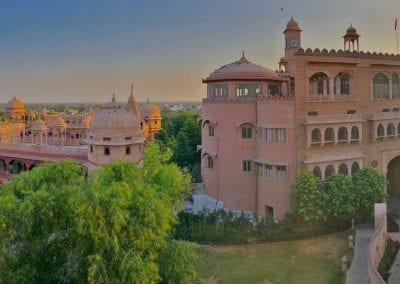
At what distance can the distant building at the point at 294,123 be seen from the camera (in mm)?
26906

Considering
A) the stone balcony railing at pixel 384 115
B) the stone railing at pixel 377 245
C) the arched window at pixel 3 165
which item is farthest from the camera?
the arched window at pixel 3 165

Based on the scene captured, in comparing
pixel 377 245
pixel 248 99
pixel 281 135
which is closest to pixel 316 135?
pixel 281 135

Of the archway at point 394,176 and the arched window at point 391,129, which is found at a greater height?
the arched window at point 391,129

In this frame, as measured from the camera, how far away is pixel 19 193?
14.7 meters

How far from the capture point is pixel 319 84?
29.8 meters

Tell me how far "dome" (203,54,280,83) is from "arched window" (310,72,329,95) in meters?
2.47

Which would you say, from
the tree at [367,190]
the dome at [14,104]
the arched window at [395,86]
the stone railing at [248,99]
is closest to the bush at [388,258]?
the tree at [367,190]

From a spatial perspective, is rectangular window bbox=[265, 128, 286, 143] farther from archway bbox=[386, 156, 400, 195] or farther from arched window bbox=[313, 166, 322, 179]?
archway bbox=[386, 156, 400, 195]

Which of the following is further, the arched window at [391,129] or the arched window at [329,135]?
the arched window at [391,129]

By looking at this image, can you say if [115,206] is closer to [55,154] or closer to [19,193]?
[19,193]

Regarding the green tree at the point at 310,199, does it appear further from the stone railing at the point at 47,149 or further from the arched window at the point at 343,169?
the stone railing at the point at 47,149

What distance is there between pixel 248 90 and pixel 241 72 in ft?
4.28

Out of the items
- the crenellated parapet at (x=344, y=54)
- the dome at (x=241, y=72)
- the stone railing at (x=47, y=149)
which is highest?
the crenellated parapet at (x=344, y=54)

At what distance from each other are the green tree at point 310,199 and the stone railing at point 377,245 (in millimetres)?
2857
